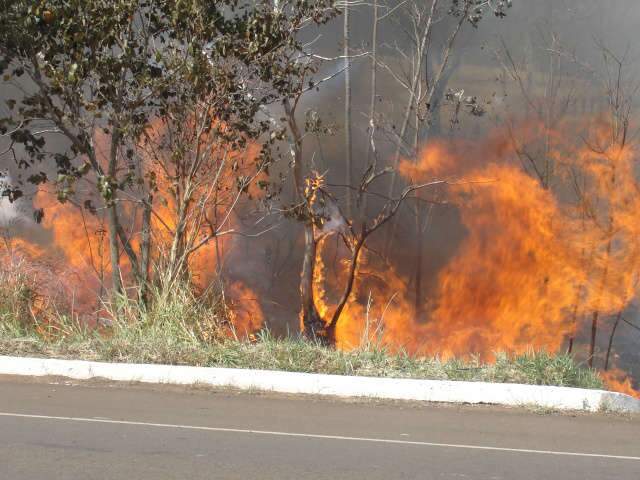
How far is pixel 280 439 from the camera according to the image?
7.06 m

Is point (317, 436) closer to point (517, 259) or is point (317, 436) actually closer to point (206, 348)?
point (206, 348)

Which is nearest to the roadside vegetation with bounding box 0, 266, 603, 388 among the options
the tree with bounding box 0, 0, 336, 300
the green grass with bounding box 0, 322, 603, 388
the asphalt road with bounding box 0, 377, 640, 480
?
the green grass with bounding box 0, 322, 603, 388

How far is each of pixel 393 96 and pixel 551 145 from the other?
14.2 feet

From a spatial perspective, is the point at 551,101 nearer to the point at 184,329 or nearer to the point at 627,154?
the point at 627,154

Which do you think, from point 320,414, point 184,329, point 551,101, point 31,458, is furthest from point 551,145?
point 31,458

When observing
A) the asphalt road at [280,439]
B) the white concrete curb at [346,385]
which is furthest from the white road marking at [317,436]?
the white concrete curb at [346,385]

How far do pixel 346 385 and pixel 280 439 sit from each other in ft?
7.10

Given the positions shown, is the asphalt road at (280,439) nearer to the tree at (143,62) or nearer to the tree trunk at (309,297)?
the tree at (143,62)

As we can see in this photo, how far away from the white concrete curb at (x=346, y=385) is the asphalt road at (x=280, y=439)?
21cm

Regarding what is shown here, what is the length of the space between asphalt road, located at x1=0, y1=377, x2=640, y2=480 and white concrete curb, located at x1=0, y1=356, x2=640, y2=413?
0.21 metres

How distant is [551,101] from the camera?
78.8 ft

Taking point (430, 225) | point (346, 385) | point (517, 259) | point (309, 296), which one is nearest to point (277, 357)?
point (346, 385)

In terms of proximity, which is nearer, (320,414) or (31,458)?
(31,458)

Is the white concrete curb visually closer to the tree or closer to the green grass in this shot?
the green grass
